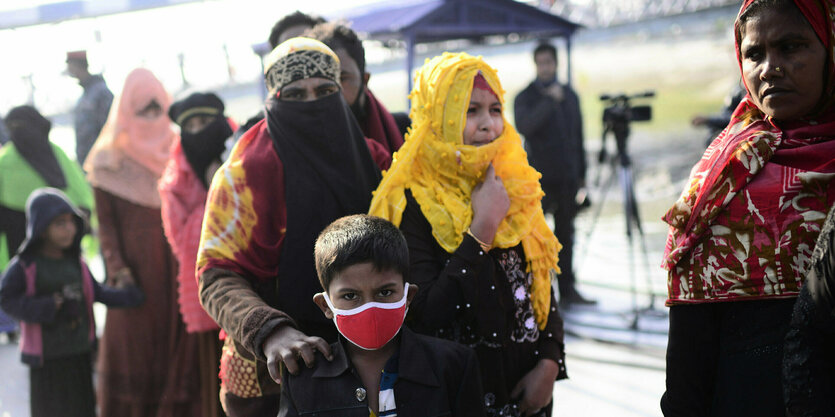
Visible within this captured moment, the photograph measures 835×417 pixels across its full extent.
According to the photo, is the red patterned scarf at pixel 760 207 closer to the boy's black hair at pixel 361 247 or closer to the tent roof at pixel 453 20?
the boy's black hair at pixel 361 247

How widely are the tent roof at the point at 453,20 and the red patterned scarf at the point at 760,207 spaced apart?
15.2 feet

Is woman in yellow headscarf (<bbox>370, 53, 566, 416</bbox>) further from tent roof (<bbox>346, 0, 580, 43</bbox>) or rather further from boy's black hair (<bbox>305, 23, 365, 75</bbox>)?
tent roof (<bbox>346, 0, 580, 43</bbox>)

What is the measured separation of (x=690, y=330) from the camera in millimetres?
1536

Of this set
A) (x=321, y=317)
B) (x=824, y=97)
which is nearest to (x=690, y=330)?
(x=824, y=97)

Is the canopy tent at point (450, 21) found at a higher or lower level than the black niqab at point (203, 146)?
higher

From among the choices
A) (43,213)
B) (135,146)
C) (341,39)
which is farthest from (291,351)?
(135,146)

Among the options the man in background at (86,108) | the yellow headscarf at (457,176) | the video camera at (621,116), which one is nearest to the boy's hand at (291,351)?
the yellow headscarf at (457,176)

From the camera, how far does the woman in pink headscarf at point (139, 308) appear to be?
3613 mm

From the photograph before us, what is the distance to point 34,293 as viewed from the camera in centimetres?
350

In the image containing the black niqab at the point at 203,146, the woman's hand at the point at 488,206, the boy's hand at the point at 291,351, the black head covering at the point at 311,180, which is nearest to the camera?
the boy's hand at the point at 291,351

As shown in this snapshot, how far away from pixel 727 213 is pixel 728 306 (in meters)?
0.19

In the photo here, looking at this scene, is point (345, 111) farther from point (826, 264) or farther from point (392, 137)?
point (826, 264)

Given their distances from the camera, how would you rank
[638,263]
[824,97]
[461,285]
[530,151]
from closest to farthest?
[824,97]
[461,285]
[530,151]
[638,263]

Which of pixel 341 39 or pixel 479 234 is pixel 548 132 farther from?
pixel 479 234
